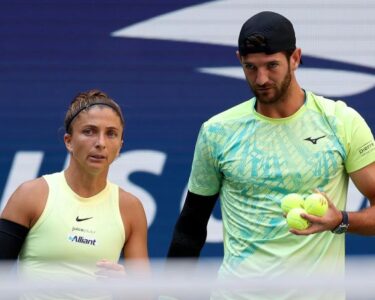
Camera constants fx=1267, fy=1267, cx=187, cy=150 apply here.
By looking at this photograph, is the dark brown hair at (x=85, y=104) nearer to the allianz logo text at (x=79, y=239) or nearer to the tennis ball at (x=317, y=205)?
the allianz logo text at (x=79, y=239)

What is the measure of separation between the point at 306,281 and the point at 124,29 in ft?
14.4

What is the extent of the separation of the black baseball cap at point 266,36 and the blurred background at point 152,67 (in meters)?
2.72

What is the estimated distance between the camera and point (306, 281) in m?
3.21

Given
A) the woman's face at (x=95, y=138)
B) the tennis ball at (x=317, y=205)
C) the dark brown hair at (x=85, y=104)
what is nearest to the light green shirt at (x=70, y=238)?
the woman's face at (x=95, y=138)

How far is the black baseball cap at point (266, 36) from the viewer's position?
15.0ft

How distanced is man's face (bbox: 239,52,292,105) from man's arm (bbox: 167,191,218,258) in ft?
1.77

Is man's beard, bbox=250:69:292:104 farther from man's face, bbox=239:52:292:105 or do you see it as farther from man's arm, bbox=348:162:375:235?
man's arm, bbox=348:162:375:235

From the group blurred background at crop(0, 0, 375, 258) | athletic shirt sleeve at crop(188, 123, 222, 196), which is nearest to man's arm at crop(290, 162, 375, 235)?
athletic shirt sleeve at crop(188, 123, 222, 196)

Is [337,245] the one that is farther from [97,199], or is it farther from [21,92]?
[21,92]

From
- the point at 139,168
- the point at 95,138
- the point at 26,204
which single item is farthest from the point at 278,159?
the point at 139,168

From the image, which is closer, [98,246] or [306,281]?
[306,281]

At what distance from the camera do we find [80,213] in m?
4.76

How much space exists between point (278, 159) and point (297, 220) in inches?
16.3

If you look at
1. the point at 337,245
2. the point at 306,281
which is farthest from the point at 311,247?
the point at 306,281
